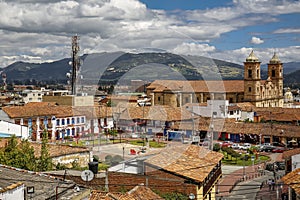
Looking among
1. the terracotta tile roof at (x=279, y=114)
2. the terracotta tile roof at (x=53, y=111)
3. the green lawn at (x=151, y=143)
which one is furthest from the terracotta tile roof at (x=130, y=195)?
the terracotta tile roof at (x=279, y=114)

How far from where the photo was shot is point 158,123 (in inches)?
1297

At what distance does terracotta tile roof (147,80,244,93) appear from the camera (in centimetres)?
4783

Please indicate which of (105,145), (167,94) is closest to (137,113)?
(105,145)

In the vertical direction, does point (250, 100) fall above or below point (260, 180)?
above

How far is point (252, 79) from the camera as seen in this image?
159 ft

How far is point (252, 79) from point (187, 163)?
129 ft

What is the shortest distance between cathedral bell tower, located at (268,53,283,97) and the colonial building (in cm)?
338

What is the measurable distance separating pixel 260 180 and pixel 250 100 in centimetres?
3066

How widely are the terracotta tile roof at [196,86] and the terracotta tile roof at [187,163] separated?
114 feet

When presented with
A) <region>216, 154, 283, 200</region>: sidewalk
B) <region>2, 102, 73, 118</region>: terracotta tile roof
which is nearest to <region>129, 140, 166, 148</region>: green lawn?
<region>2, 102, 73, 118</region>: terracotta tile roof

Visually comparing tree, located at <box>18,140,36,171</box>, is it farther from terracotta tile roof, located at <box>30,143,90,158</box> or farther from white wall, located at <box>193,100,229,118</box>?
white wall, located at <box>193,100,229,118</box>

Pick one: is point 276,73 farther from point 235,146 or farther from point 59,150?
point 59,150

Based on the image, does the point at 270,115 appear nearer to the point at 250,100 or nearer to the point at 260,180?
the point at 250,100

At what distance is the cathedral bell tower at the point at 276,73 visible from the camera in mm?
54978
